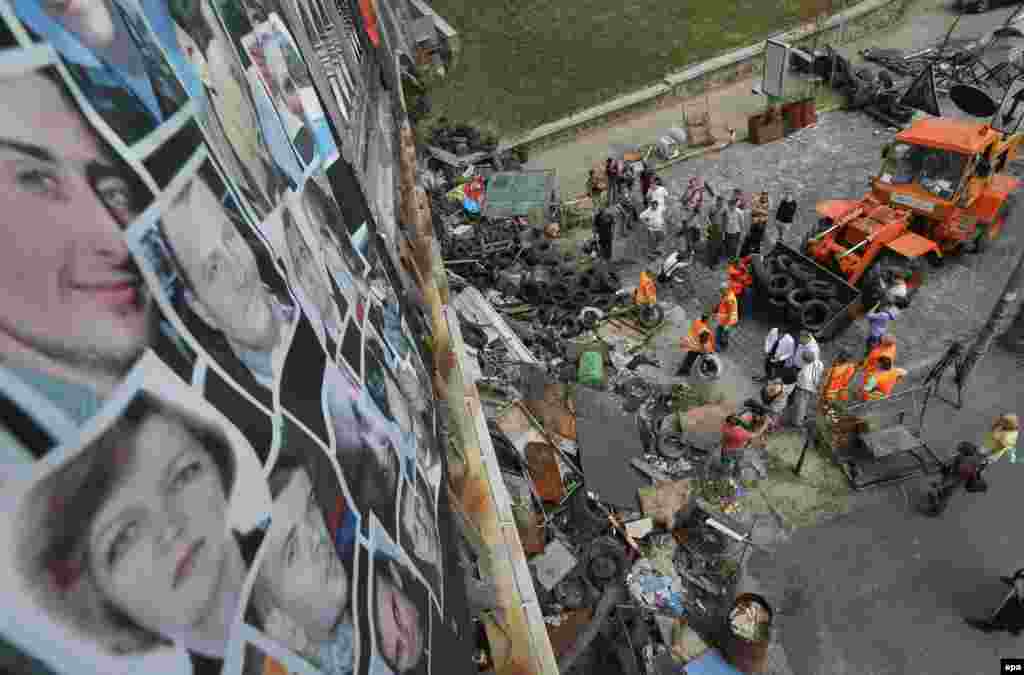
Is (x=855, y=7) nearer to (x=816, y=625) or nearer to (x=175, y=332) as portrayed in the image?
(x=816, y=625)

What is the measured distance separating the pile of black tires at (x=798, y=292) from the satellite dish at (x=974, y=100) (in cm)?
564

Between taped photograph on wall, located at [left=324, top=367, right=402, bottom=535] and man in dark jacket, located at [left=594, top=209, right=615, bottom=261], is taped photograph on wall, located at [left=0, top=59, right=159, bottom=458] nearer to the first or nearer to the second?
taped photograph on wall, located at [left=324, top=367, right=402, bottom=535]

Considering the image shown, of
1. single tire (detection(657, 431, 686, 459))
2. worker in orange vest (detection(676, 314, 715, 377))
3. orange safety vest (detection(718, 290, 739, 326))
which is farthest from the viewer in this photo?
orange safety vest (detection(718, 290, 739, 326))

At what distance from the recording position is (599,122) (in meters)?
21.9

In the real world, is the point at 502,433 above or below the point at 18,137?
below

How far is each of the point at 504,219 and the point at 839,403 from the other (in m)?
9.94

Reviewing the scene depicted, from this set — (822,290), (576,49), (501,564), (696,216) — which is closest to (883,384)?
(822,290)

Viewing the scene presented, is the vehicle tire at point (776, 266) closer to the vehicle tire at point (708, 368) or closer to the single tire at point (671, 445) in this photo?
the vehicle tire at point (708, 368)

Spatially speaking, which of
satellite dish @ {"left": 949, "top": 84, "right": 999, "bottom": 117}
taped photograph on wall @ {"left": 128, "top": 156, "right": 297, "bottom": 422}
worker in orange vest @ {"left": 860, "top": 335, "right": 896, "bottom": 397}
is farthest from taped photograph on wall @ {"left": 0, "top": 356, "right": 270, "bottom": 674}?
satellite dish @ {"left": 949, "top": 84, "right": 999, "bottom": 117}

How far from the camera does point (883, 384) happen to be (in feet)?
35.6

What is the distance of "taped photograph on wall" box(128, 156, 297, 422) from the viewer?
252cm

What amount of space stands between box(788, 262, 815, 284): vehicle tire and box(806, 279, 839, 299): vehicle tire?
0.54ft

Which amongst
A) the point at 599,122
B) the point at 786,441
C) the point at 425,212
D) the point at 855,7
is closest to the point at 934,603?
the point at 786,441

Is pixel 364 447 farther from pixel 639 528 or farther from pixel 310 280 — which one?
pixel 639 528
